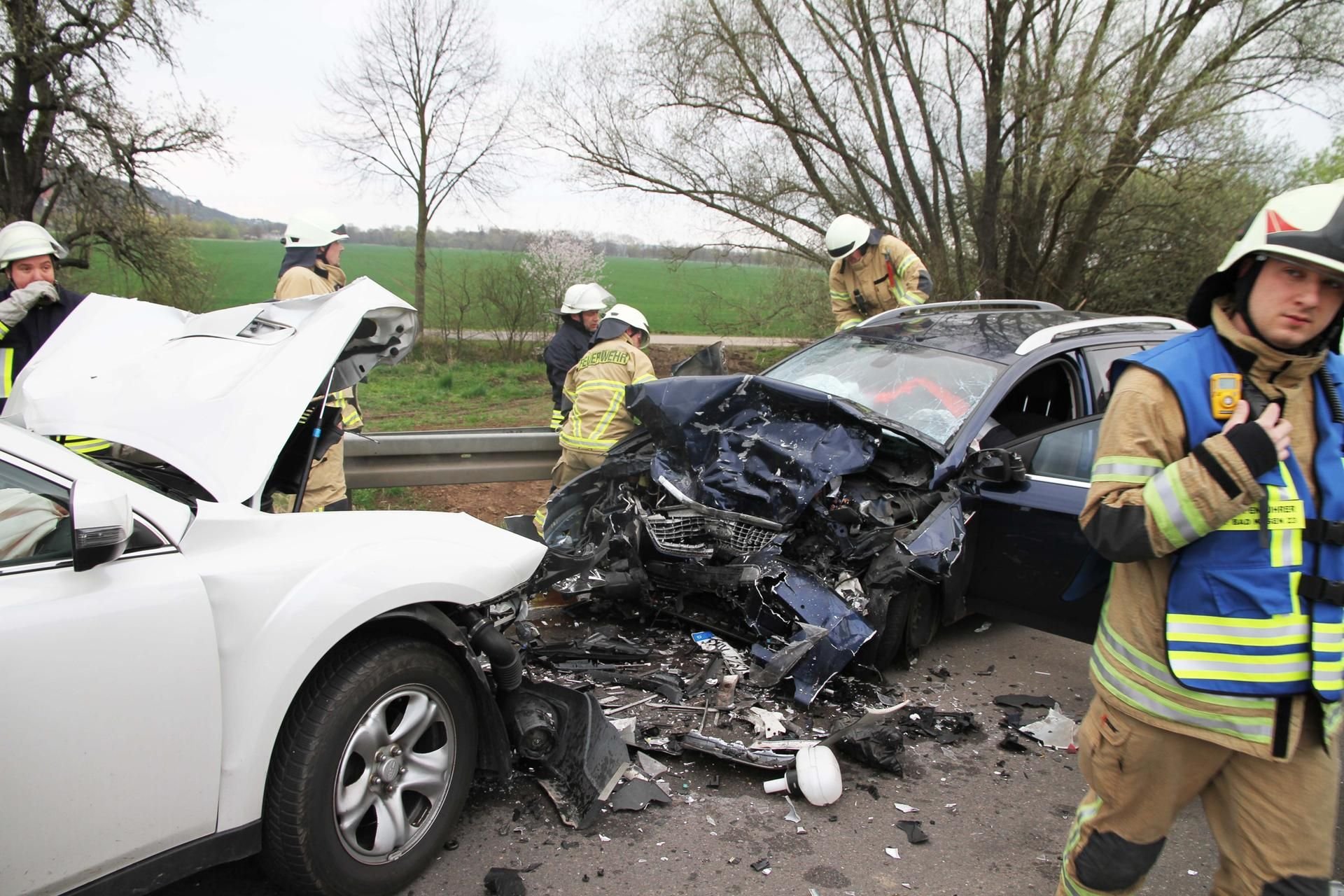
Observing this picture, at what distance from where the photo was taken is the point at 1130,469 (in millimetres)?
1907

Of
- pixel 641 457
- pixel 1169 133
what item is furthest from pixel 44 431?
pixel 1169 133

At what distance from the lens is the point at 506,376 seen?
14.9 metres

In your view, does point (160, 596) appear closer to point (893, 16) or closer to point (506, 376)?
point (893, 16)

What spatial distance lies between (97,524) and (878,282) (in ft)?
20.1

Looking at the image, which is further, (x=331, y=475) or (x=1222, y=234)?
(x=1222, y=234)

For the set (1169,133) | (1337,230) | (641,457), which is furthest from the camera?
(1169,133)

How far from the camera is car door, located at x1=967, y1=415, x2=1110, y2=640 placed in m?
3.81

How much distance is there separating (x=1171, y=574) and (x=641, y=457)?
2863mm

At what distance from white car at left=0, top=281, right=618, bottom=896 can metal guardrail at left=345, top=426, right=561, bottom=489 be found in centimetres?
264

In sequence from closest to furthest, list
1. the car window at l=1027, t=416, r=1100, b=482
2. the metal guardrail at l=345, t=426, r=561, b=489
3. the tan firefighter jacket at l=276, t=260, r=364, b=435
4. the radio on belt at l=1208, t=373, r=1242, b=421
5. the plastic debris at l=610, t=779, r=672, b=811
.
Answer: the radio on belt at l=1208, t=373, r=1242, b=421
the plastic debris at l=610, t=779, r=672, b=811
the car window at l=1027, t=416, r=1100, b=482
the tan firefighter jacket at l=276, t=260, r=364, b=435
the metal guardrail at l=345, t=426, r=561, b=489

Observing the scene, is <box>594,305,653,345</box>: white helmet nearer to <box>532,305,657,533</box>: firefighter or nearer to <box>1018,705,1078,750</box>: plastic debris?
<box>532,305,657,533</box>: firefighter

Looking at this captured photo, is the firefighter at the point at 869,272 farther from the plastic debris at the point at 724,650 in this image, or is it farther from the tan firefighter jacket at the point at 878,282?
the plastic debris at the point at 724,650

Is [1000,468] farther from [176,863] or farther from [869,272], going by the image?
[869,272]

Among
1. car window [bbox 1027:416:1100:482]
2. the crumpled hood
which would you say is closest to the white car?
the crumpled hood
